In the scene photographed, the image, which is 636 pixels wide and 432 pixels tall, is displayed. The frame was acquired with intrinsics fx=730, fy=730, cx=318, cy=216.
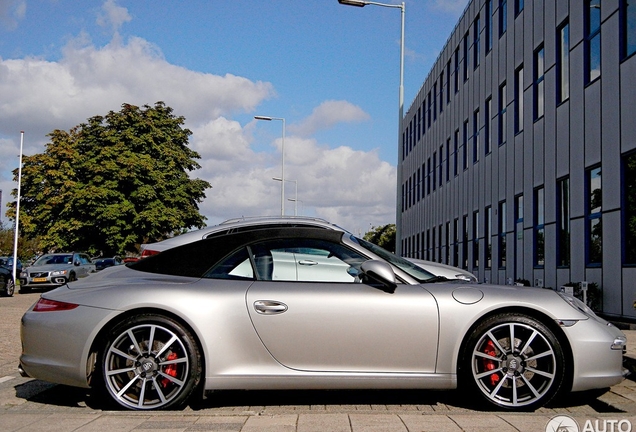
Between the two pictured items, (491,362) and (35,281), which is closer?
(491,362)

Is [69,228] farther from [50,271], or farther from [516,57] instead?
[516,57]

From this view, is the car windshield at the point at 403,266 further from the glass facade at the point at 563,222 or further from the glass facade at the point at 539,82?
the glass facade at the point at 539,82

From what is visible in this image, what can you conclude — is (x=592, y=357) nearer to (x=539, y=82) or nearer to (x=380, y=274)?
(x=380, y=274)

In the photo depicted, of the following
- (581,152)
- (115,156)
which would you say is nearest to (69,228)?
(115,156)

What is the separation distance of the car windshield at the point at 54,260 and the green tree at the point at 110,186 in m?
18.9

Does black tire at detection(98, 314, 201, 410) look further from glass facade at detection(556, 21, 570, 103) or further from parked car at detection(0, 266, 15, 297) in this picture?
parked car at detection(0, 266, 15, 297)

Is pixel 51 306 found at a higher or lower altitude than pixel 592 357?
higher

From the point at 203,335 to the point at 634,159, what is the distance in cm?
1158

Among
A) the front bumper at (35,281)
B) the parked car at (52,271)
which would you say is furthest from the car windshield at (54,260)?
the front bumper at (35,281)

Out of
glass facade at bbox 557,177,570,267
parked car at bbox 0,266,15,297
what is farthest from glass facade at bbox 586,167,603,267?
parked car at bbox 0,266,15,297

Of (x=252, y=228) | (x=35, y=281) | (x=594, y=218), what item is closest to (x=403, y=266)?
(x=252, y=228)

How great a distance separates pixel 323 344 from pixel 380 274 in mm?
621

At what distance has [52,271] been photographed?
2902cm

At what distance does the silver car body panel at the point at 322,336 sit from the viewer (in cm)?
501
